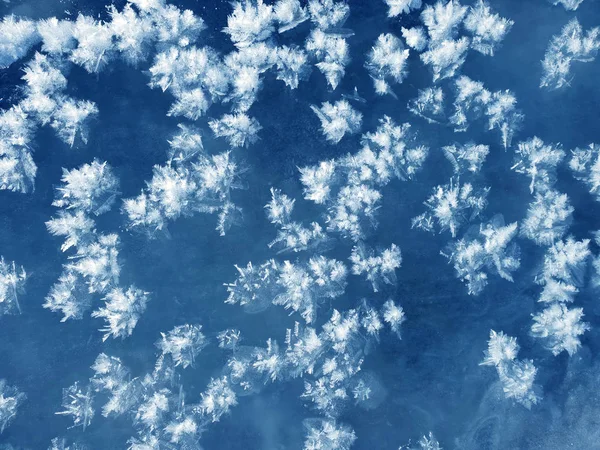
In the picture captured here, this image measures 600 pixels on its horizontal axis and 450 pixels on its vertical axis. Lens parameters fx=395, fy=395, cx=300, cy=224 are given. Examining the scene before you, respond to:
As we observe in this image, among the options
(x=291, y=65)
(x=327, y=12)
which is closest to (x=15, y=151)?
(x=291, y=65)

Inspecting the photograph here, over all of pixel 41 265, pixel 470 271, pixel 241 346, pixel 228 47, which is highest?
pixel 228 47

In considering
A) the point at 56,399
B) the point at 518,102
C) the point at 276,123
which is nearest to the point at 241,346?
the point at 56,399

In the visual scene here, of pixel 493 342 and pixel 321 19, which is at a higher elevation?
pixel 321 19

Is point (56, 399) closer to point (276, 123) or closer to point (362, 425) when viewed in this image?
point (362, 425)

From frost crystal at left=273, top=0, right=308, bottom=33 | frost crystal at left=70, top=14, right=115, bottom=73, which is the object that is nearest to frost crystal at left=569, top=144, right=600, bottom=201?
frost crystal at left=273, top=0, right=308, bottom=33

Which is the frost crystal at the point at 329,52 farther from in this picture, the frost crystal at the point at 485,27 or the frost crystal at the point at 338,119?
the frost crystal at the point at 485,27
